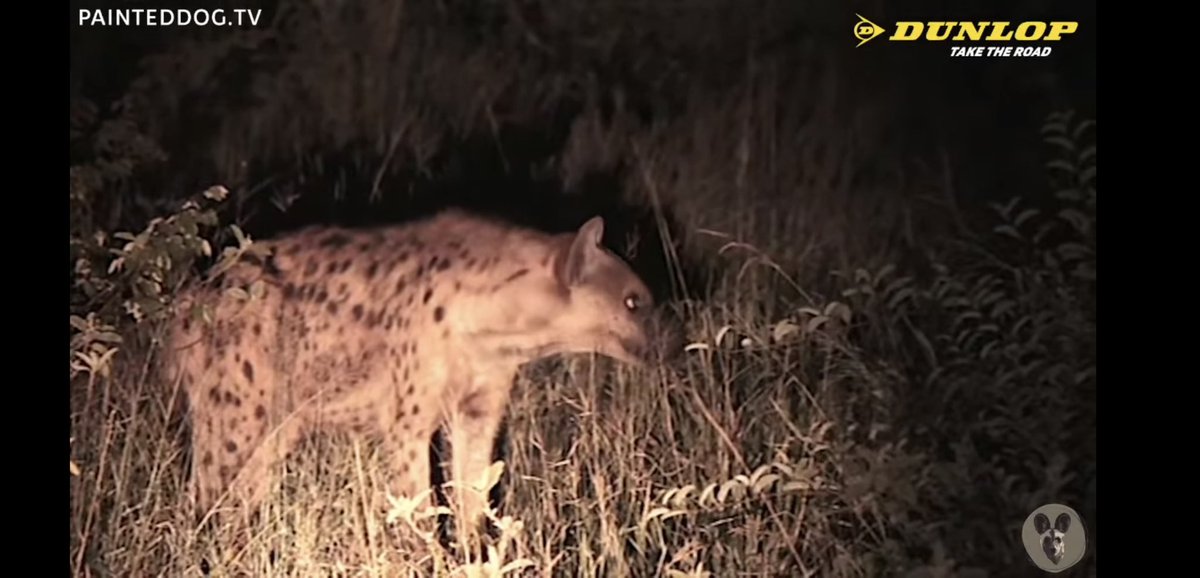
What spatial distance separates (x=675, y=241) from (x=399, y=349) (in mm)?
373

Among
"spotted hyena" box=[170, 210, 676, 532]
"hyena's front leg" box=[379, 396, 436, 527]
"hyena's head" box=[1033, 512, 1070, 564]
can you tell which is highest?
"spotted hyena" box=[170, 210, 676, 532]

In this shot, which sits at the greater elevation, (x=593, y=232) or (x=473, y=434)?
(x=593, y=232)

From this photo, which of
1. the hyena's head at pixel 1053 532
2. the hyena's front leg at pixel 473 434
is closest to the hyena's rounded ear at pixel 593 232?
the hyena's front leg at pixel 473 434

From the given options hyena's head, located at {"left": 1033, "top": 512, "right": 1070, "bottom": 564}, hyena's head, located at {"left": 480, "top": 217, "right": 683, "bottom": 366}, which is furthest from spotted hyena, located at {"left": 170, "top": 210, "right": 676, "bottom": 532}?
hyena's head, located at {"left": 1033, "top": 512, "right": 1070, "bottom": 564}

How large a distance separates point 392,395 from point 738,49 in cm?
62

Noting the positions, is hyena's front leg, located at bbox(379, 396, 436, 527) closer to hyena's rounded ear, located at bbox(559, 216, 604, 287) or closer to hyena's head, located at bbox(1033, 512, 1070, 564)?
hyena's rounded ear, located at bbox(559, 216, 604, 287)

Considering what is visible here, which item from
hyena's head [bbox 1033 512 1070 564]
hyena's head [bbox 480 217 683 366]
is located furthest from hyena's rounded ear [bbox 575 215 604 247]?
hyena's head [bbox 1033 512 1070 564]

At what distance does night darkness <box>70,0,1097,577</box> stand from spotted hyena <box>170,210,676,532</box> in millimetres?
28

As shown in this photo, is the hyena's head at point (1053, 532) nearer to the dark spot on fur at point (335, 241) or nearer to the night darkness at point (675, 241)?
the night darkness at point (675, 241)

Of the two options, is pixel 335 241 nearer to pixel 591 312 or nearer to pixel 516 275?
pixel 516 275

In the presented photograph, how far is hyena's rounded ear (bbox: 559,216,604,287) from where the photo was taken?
159cm

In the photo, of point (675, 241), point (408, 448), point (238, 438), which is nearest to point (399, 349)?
point (408, 448)

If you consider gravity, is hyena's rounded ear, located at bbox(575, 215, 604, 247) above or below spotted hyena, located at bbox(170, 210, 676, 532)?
above

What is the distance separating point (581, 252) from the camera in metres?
1.60
